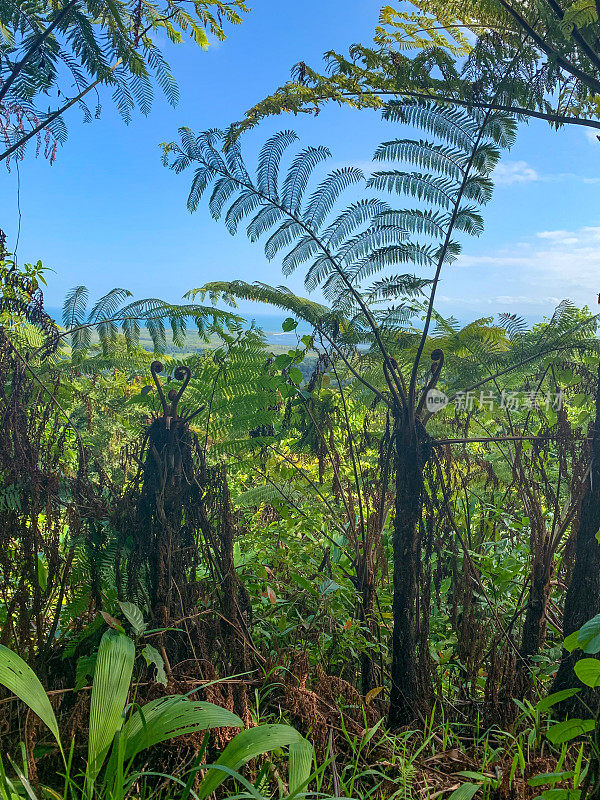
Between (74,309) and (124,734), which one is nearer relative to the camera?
(124,734)

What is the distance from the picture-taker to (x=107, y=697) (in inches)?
60.9


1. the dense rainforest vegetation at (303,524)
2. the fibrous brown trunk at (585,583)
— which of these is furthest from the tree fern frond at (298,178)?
the fibrous brown trunk at (585,583)

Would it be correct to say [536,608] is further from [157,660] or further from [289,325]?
[289,325]

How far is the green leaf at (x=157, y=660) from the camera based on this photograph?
5.61ft

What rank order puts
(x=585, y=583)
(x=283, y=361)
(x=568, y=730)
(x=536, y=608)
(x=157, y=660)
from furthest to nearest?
(x=283, y=361) < (x=536, y=608) < (x=585, y=583) < (x=157, y=660) < (x=568, y=730)

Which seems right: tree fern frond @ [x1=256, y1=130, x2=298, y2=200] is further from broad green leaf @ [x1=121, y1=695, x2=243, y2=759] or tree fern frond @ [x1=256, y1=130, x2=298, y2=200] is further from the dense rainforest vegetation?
broad green leaf @ [x1=121, y1=695, x2=243, y2=759]

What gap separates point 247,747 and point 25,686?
2.06ft

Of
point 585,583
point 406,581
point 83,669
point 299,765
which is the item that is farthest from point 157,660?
point 585,583

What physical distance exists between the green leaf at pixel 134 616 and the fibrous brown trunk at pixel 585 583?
1520 millimetres

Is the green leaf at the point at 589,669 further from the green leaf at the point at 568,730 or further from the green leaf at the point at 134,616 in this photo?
the green leaf at the point at 134,616

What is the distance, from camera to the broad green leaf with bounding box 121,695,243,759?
146 centimetres

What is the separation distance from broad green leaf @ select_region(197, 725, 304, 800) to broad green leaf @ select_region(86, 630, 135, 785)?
0.29 metres

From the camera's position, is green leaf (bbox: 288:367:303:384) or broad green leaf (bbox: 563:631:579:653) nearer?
broad green leaf (bbox: 563:631:579:653)

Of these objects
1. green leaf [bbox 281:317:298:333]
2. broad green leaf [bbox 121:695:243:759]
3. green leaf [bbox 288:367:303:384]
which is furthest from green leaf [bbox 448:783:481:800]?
green leaf [bbox 281:317:298:333]
